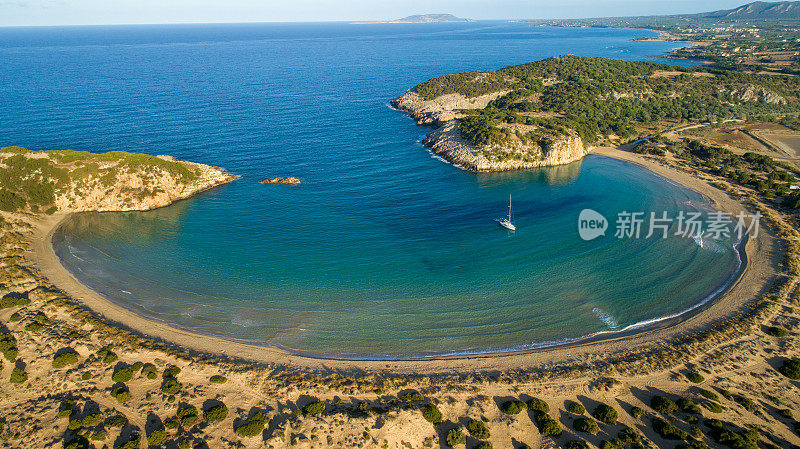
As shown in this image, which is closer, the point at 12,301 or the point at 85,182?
the point at 12,301

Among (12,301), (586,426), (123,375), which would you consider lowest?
(586,426)

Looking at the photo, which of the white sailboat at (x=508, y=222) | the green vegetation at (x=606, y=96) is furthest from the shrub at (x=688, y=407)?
the green vegetation at (x=606, y=96)

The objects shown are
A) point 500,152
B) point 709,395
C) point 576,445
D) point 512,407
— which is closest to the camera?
point 576,445

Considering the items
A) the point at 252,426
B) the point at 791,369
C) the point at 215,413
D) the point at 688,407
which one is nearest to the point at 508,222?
the point at 688,407

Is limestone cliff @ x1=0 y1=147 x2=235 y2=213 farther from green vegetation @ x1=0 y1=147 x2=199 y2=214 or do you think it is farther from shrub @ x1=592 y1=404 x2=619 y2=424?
shrub @ x1=592 y1=404 x2=619 y2=424

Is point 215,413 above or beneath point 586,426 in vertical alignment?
above

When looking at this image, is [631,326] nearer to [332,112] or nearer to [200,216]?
[200,216]

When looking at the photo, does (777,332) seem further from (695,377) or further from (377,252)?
(377,252)
